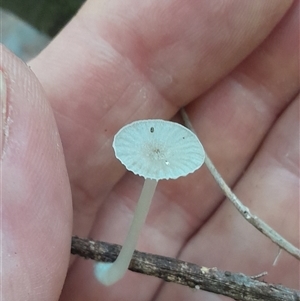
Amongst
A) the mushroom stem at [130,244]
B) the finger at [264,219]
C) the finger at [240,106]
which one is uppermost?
the finger at [240,106]

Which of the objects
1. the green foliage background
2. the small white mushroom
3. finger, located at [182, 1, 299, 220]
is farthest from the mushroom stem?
the green foliage background

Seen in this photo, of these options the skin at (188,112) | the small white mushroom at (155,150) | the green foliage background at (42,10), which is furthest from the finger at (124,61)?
the green foliage background at (42,10)

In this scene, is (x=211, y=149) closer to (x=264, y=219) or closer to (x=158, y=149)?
(x=264, y=219)

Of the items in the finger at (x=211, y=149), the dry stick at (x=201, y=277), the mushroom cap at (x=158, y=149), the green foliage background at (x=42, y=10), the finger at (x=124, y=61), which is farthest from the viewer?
the green foliage background at (x=42, y=10)

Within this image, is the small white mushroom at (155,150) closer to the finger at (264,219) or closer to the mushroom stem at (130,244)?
the mushroom stem at (130,244)

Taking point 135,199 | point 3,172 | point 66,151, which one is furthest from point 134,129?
point 135,199

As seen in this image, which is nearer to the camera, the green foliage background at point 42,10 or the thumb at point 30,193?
the thumb at point 30,193

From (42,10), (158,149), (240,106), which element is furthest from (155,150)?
(42,10)

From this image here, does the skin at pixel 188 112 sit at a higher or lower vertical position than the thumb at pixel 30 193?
higher

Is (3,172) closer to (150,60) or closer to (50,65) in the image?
(50,65)
